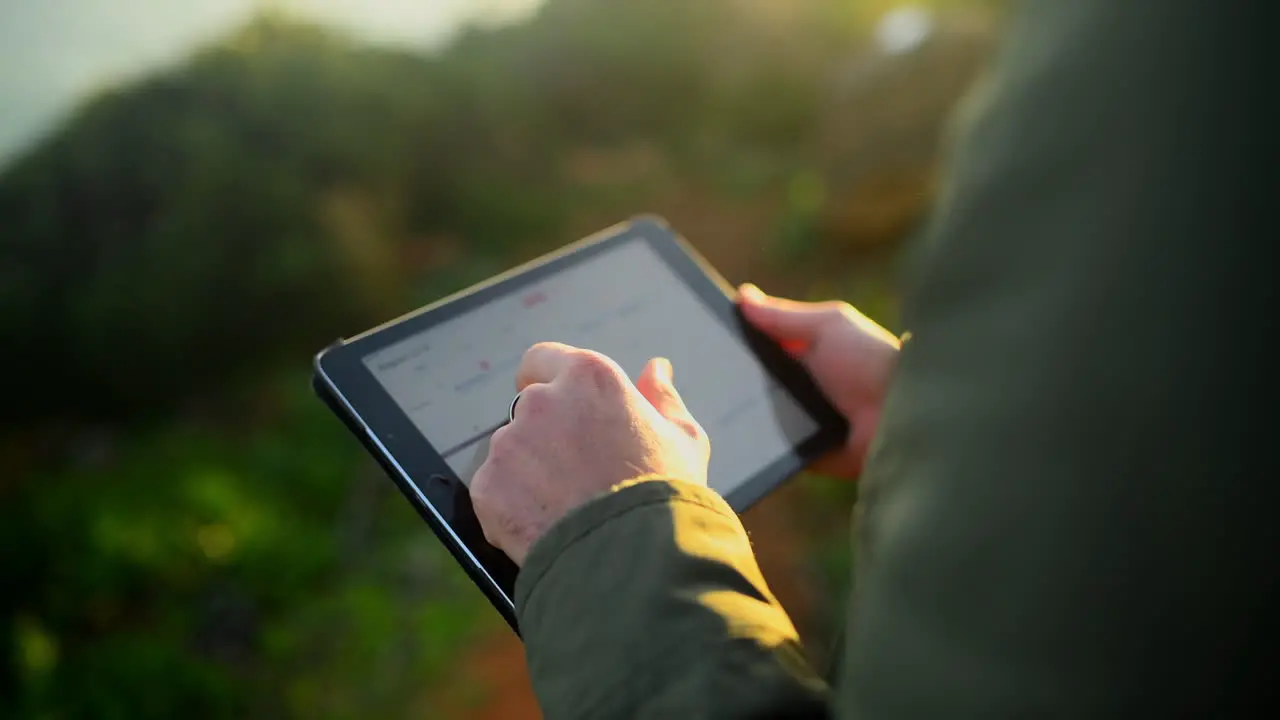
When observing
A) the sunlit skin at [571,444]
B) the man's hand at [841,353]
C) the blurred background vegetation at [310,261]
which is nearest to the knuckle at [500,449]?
the sunlit skin at [571,444]

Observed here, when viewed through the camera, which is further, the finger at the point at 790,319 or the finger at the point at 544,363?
the finger at the point at 790,319

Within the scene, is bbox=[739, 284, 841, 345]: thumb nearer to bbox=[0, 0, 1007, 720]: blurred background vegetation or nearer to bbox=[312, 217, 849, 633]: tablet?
bbox=[312, 217, 849, 633]: tablet

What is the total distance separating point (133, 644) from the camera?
84.4 inches

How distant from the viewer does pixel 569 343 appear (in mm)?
976

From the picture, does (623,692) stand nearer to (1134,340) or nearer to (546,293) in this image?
(1134,340)

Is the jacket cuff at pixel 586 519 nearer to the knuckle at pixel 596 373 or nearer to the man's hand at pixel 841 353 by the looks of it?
the knuckle at pixel 596 373

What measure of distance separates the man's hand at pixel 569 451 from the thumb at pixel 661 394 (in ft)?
0.10

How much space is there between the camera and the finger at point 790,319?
1087 mm

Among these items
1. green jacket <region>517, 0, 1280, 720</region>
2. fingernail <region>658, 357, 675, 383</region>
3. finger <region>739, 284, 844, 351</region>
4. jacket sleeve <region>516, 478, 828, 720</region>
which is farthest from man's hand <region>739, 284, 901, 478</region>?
green jacket <region>517, 0, 1280, 720</region>

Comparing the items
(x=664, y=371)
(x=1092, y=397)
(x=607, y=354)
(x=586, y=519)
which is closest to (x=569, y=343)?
(x=607, y=354)

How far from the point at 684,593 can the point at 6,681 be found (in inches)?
88.4

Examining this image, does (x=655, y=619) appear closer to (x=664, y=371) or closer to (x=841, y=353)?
(x=664, y=371)

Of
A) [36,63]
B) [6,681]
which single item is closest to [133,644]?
[6,681]

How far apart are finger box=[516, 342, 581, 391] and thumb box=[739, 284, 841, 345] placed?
1.31 feet
